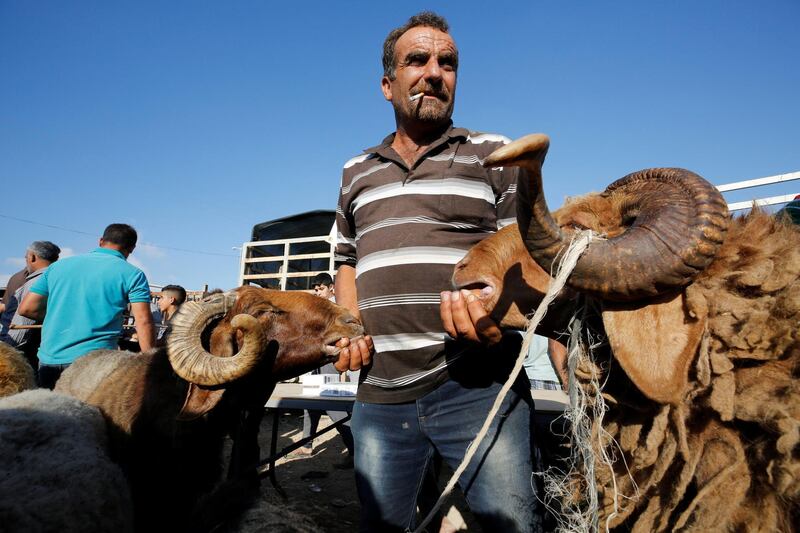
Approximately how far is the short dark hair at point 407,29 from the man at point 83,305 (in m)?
3.76

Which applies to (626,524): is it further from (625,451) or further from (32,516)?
(32,516)

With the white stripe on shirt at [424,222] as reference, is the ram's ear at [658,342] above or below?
below

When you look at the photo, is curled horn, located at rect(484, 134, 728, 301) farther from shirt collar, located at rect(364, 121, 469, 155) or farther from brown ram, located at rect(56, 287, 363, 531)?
brown ram, located at rect(56, 287, 363, 531)

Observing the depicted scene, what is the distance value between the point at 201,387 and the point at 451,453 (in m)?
1.67

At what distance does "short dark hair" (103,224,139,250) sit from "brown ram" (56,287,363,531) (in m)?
2.12

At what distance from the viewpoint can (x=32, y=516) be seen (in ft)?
6.16

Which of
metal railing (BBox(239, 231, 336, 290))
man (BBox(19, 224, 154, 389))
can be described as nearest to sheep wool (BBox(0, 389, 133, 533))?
man (BBox(19, 224, 154, 389))

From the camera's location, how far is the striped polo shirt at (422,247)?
210 cm

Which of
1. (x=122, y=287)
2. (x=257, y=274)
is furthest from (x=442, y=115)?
(x=257, y=274)

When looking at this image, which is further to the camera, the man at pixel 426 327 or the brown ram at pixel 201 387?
the brown ram at pixel 201 387

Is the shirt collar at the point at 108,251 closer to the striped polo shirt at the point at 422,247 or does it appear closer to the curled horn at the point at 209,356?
the curled horn at the point at 209,356

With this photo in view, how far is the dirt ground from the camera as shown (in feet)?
15.2

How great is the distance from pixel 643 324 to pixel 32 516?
2579mm

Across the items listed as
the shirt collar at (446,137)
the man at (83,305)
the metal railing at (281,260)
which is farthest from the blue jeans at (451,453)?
the metal railing at (281,260)
